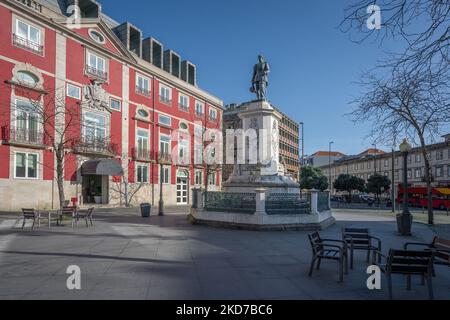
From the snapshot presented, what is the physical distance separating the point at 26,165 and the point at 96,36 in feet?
44.6

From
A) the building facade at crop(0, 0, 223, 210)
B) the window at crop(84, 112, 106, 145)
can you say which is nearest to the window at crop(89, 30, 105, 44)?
the building facade at crop(0, 0, 223, 210)

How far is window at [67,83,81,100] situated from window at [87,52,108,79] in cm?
208

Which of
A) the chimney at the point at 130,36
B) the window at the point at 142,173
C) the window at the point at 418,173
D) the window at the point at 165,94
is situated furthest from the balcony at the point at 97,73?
the window at the point at 418,173

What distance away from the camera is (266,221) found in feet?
42.8

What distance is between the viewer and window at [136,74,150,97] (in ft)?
109

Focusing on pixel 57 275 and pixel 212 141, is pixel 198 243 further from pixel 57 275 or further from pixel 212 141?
pixel 212 141

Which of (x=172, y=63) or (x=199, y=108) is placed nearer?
(x=172, y=63)

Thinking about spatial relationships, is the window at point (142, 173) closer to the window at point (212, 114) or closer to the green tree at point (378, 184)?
the window at point (212, 114)

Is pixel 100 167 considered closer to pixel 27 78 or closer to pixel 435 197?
pixel 27 78

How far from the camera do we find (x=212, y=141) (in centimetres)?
4484

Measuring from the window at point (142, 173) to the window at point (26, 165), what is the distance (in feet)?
34.2

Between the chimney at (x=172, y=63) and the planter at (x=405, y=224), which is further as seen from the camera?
the chimney at (x=172, y=63)

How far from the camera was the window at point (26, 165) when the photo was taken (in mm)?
22531

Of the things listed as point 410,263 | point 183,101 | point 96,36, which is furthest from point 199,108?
point 410,263
